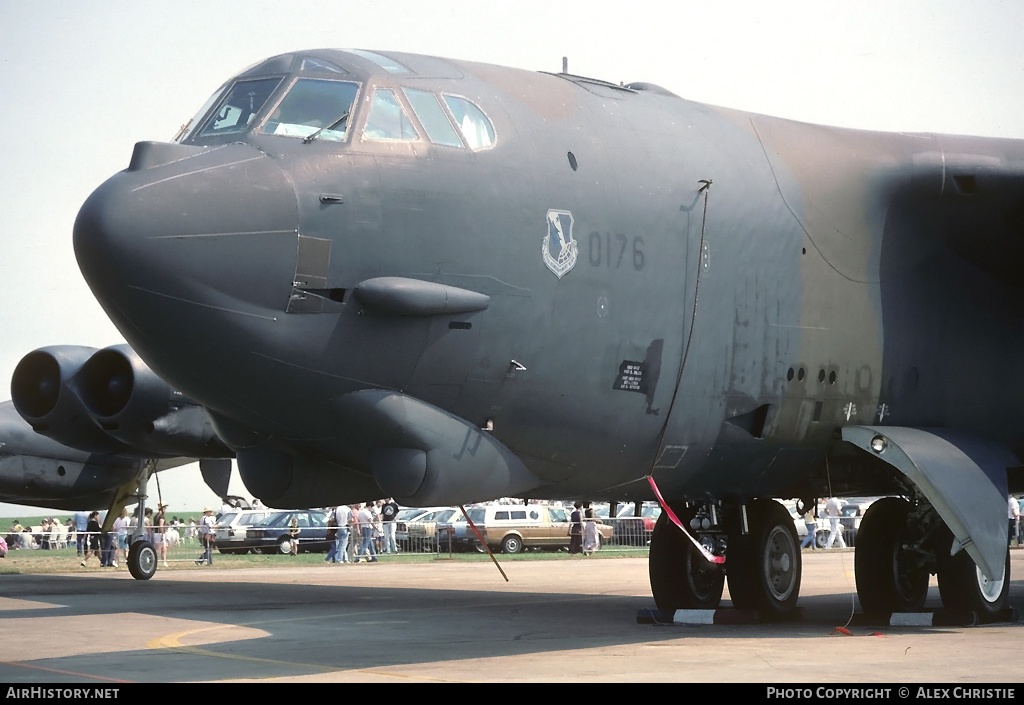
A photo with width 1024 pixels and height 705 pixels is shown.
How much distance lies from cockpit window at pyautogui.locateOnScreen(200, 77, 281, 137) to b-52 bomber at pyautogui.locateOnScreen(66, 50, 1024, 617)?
33mm

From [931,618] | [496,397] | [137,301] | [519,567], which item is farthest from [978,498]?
[519,567]

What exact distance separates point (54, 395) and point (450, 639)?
1015 cm

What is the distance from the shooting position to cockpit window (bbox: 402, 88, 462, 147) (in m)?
11.0

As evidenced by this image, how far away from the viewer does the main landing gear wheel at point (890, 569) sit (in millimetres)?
15008

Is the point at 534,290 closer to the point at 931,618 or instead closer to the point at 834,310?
the point at 834,310

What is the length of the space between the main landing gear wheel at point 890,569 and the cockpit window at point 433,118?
23.6ft

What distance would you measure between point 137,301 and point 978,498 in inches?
317

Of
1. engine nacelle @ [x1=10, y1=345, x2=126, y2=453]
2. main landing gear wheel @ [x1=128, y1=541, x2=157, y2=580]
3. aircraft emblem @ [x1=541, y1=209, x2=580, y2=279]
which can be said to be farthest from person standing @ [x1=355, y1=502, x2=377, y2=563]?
aircraft emblem @ [x1=541, y1=209, x2=580, y2=279]

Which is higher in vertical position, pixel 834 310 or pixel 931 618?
pixel 834 310

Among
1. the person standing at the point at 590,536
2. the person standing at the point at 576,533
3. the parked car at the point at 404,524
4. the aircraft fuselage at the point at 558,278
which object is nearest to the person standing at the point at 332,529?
the parked car at the point at 404,524

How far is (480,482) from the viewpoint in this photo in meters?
10.9

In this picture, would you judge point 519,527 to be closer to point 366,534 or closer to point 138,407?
point 366,534

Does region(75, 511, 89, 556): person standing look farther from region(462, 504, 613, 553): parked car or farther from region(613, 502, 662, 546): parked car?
region(613, 502, 662, 546): parked car

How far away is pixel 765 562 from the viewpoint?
14656 millimetres
